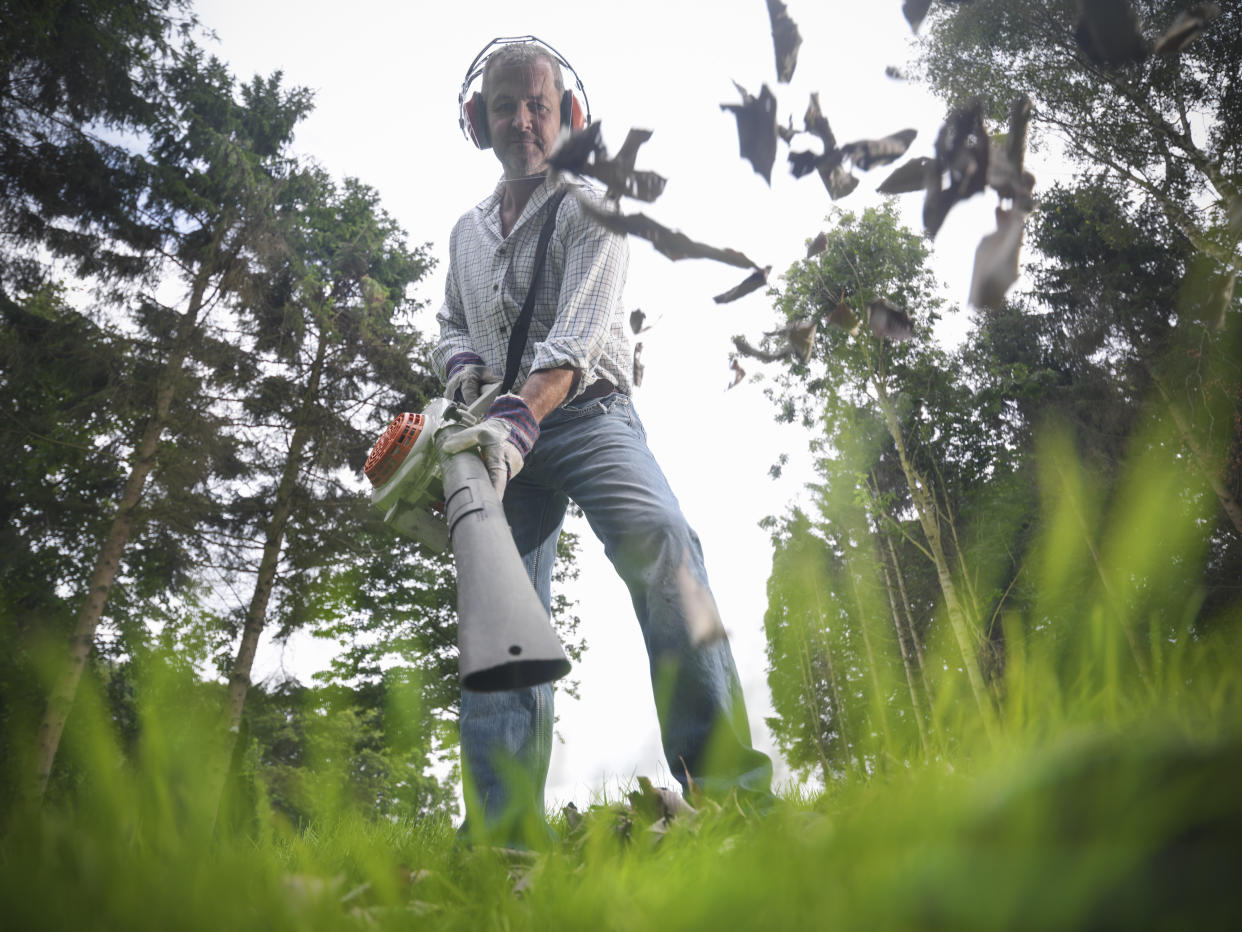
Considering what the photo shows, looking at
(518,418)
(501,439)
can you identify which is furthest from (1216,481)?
(501,439)

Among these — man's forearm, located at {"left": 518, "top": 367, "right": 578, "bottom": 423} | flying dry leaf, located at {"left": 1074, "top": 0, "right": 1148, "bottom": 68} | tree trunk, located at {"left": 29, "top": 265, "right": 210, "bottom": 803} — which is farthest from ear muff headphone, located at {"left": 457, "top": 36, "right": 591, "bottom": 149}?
tree trunk, located at {"left": 29, "top": 265, "right": 210, "bottom": 803}

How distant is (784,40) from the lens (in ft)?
2.89

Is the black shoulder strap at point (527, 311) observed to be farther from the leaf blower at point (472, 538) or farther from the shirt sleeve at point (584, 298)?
the leaf blower at point (472, 538)

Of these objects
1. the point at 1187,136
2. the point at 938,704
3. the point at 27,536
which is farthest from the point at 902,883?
the point at 1187,136

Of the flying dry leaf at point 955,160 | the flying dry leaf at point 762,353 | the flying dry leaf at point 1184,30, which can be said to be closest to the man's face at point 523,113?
the flying dry leaf at point 762,353

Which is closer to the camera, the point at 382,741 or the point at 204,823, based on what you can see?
the point at 204,823

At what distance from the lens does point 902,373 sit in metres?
15.0

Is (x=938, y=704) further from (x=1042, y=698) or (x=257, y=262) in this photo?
(x=257, y=262)

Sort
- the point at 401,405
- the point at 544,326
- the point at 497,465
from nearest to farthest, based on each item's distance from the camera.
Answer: the point at 497,465, the point at 544,326, the point at 401,405

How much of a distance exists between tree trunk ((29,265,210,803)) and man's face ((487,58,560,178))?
8.70 metres

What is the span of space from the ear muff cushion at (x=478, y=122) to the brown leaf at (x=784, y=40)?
220 cm

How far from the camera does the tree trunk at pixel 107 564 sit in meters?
8.40

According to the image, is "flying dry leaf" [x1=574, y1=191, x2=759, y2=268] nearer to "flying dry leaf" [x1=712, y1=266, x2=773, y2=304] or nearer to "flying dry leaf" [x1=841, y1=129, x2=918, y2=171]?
"flying dry leaf" [x1=712, y1=266, x2=773, y2=304]

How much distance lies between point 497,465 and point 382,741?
52.1 feet
